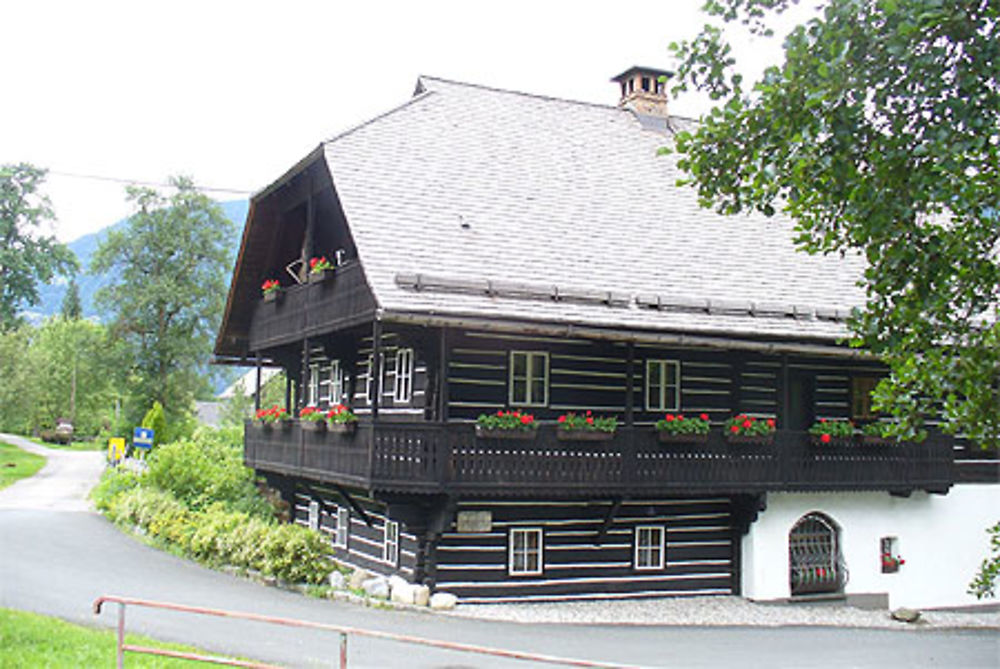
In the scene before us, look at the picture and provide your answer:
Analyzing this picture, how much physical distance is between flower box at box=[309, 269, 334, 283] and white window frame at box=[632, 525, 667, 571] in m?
8.17

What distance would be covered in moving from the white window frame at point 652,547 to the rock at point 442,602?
14.2 ft

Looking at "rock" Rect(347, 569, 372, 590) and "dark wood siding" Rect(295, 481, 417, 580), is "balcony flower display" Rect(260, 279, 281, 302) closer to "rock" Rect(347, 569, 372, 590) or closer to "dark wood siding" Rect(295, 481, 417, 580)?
"dark wood siding" Rect(295, 481, 417, 580)

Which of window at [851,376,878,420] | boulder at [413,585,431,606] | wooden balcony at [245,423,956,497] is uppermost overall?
window at [851,376,878,420]

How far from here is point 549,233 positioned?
2061cm

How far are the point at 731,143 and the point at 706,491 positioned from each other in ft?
31.4

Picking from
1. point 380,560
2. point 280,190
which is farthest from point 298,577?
point 280,190

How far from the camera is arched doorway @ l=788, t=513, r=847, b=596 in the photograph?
2069 centimetres

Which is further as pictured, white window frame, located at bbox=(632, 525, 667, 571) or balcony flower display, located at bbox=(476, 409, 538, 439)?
white window frame, located at bbox=(632, 525, 667, 571)

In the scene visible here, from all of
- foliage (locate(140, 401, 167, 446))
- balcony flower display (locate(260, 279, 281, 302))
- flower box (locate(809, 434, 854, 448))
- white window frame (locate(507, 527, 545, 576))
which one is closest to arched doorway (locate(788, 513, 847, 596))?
flower box (locate(809, 434, 854, 448))

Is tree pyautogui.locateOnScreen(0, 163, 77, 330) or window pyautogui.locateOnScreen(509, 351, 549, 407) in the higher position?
tree pyautogui.locateOnScreen(0, 163, 77, 330)

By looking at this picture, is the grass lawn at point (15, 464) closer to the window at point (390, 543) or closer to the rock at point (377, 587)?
the window at point (390, 543)

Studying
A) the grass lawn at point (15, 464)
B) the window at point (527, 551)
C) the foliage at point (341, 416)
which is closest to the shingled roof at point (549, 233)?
the foliage at point (341, 416)

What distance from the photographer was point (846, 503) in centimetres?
2117

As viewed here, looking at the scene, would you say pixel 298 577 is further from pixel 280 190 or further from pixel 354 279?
pixel 280 190
